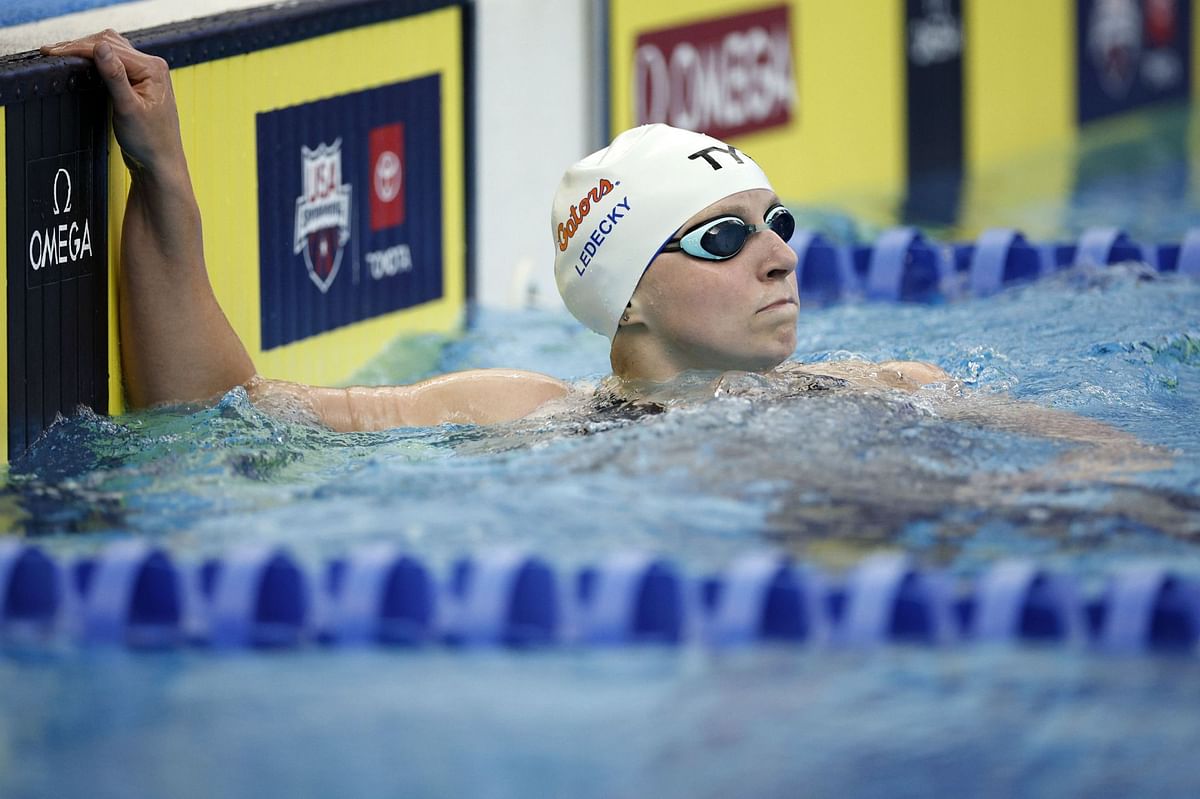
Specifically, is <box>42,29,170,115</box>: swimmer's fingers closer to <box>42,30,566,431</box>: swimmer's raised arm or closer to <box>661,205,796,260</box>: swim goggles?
<box>42,30,566,431</box>: swimmer's raised arm

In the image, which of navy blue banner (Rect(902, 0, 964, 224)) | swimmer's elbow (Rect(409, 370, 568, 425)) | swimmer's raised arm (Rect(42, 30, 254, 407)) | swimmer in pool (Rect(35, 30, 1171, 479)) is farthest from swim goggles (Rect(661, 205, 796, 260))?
navy blue banner (Rect(902, 0, 964, 224))

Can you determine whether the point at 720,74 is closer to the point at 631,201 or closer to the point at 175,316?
the point at 631,201

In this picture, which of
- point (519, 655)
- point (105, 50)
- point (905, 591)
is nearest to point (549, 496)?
point (519, 655)

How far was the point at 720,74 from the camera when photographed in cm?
586

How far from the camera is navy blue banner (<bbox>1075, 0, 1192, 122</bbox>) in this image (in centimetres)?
795

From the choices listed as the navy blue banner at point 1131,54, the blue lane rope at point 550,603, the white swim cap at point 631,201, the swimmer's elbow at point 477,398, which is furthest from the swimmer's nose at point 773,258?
the navy blue banner at point 1131,54

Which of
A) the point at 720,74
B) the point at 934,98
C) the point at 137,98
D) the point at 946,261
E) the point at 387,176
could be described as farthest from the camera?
the point at 934,98

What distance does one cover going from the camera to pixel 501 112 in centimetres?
486

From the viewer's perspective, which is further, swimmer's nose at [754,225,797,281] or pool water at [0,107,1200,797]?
swimmer's nose at [754,225,797,281]

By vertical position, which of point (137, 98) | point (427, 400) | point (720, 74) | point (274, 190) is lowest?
point (427, 400)

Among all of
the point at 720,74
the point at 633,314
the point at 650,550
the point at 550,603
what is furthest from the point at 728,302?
the point at 720,74

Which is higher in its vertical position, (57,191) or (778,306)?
(57,191)

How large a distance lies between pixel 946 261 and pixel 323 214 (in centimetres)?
175

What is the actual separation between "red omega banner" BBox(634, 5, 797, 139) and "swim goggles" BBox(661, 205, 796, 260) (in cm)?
229
